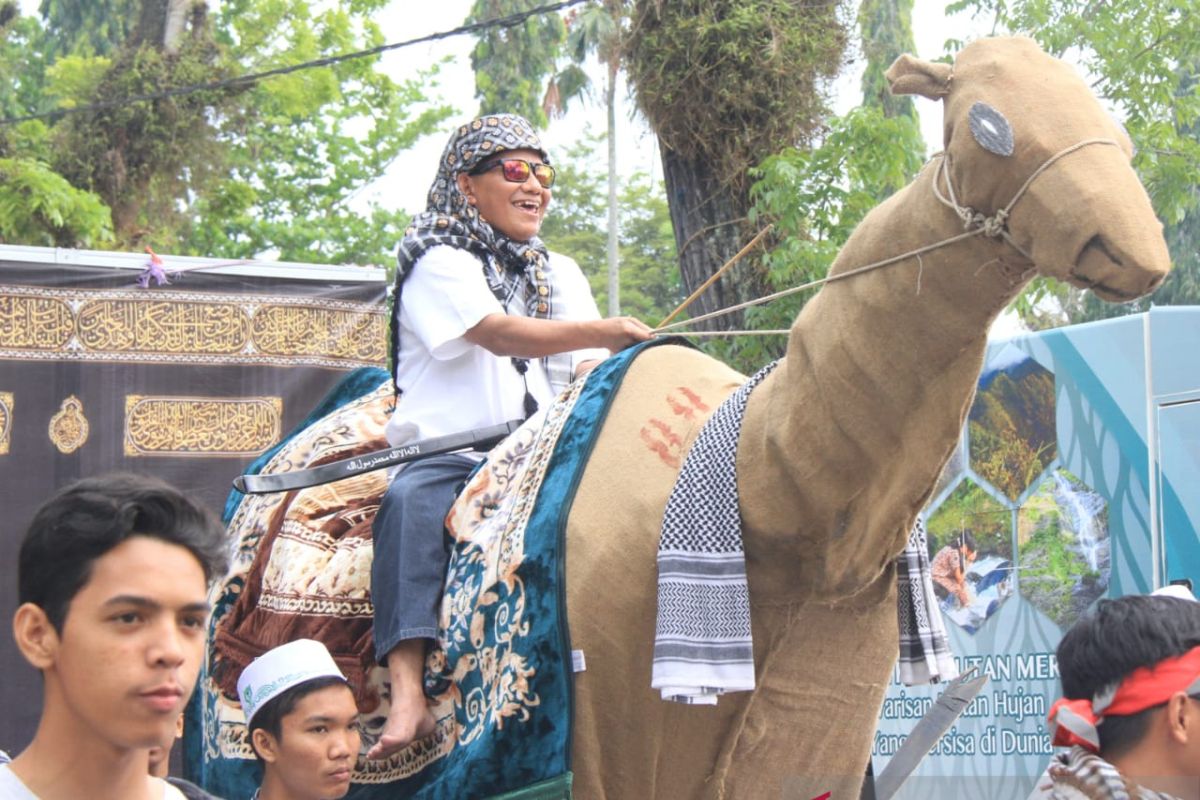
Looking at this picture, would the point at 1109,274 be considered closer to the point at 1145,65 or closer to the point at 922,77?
the point at 922,77

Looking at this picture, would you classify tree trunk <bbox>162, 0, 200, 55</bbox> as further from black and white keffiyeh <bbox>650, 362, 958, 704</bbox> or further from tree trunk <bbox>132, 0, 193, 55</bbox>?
black and white keffiyeh <bbox>650, 362, 958, 704</bbox>

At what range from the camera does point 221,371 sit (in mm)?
9141

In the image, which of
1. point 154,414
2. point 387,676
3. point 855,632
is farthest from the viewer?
point 154,414

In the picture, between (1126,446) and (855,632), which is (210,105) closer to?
(1126,446)

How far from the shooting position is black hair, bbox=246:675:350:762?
4.41 meters

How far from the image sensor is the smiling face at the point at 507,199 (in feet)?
17.1

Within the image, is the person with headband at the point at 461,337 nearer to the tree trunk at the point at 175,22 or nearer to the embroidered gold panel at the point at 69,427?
the embroidered gold panel at the point at 69,427

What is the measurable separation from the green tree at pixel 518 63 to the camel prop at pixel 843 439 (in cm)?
2412

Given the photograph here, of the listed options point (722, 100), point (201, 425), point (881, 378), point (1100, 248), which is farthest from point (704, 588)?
point (201, 425)

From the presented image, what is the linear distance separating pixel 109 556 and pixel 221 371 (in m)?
6.99

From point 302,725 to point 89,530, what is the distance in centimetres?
219

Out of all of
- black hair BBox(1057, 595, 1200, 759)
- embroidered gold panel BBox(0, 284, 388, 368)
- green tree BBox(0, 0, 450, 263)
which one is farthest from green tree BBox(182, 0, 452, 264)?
black hair BBox(1057, 595, 1200, 759)

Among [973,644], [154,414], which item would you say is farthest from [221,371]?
[973,644]

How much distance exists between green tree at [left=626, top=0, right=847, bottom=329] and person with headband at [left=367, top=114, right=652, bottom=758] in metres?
3.00
